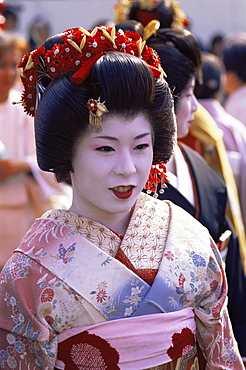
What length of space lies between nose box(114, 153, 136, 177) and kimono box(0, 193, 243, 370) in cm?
22

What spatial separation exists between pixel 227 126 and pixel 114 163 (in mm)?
2481

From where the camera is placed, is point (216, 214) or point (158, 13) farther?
point (158, 13)

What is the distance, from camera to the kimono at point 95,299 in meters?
1.77

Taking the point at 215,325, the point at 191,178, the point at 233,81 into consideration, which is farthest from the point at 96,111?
the point at 233,81

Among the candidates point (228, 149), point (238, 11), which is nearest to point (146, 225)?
point (228, 149)

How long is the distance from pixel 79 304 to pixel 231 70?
375 centimetres

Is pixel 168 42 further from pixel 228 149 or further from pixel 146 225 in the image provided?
pixel 228 149

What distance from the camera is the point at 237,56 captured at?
4.96m

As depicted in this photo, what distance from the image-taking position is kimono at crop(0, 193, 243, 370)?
1.77 meters

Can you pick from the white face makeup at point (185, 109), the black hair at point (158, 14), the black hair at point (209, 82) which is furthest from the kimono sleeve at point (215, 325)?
the black hair at point (209, 82)

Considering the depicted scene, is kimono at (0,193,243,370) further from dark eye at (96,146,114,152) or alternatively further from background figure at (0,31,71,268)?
A: background figure at (0,31,71,268)

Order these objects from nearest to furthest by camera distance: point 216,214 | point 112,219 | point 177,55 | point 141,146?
point 141,146 → point 112,219 → point 177,55 → point 216,214

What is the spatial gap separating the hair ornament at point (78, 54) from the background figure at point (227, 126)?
88.9 inches

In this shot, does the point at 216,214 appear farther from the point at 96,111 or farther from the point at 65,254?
the point at 96,111
